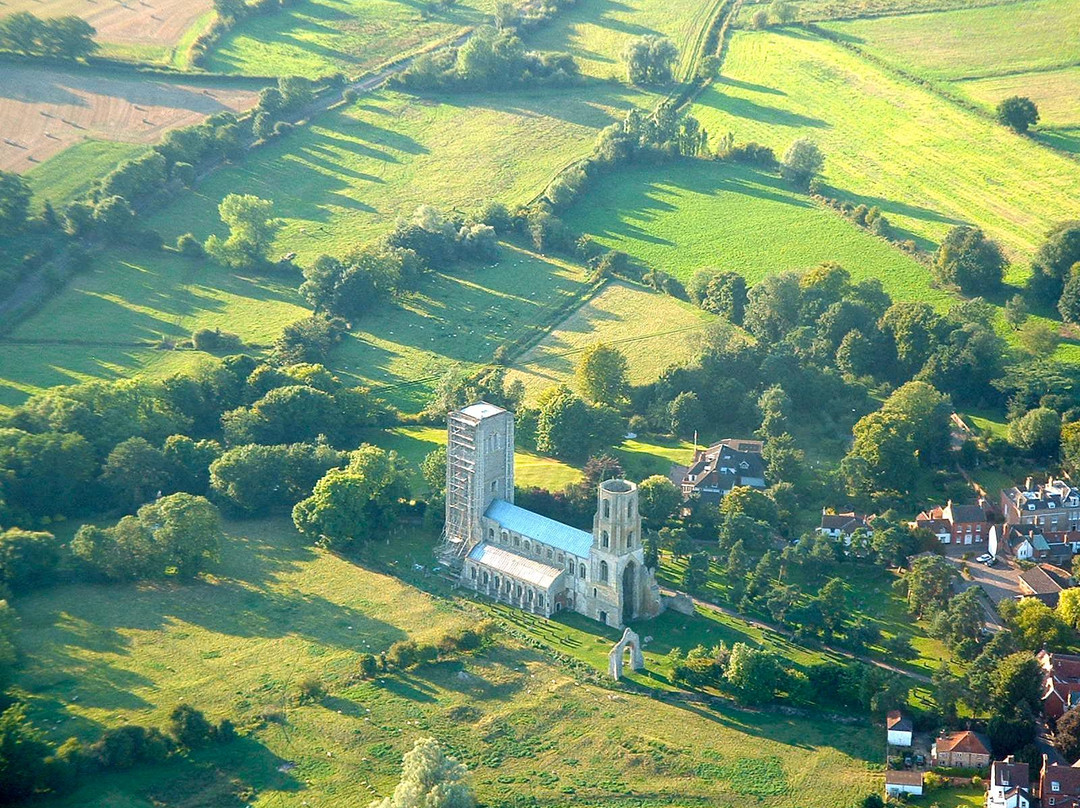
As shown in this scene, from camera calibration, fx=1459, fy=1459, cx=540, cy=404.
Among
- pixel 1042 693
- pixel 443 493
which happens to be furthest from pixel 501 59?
pixel 1042 693

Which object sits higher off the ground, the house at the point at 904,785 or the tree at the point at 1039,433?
the tree at the point at 1039,433

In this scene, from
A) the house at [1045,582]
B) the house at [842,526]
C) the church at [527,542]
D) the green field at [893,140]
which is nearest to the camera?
the church at [527,542]

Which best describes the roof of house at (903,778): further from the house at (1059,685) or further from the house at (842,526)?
the house at (842,526)

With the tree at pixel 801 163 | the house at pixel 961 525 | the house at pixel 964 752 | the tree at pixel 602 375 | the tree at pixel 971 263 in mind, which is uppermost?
the tree at pixel 801 163

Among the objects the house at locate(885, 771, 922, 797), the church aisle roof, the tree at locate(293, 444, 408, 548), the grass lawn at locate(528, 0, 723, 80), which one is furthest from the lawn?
the house at locate(885, 771, 922, 797)

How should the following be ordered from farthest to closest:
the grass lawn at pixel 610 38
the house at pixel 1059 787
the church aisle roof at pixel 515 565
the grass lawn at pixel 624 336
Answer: the grass lawn at pixel 610 38 → the grass lawn at pixel 624 336 → the church aisle roof at pixel 515 565 → the house at pixel 1059 787

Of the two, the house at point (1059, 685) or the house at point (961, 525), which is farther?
the house at point (961, 525)

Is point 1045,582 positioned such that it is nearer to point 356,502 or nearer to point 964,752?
point 964,752

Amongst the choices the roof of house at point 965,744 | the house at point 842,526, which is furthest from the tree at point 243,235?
the roof of house at point 965,744
